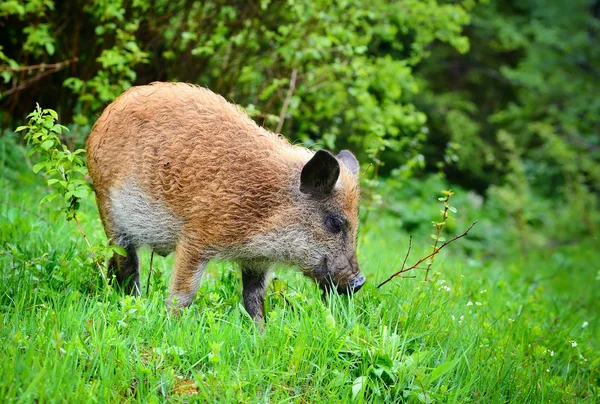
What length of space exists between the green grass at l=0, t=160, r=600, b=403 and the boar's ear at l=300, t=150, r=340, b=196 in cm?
63

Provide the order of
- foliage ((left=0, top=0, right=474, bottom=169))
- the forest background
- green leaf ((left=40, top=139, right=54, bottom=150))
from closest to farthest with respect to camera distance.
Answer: green leaf ((left=40, top=139, right=54, bottom=150)) → the forest background → foliage ((left=0, top=0, right=474, bottom=169))

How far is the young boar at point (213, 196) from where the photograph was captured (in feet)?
14.5

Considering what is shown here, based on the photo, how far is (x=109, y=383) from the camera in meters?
3.36

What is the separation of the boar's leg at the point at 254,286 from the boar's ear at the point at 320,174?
2.05 ft

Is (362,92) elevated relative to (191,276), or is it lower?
elevated

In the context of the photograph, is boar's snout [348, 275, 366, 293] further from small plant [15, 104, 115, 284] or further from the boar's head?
small plant [15, 104, 115, 284]

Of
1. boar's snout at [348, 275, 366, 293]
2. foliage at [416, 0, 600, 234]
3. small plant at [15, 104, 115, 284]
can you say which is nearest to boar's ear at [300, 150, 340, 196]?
boar's snout at [348, 275, 366, 293]

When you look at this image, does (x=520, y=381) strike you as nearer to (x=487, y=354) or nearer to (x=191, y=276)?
(x=487, y=354)

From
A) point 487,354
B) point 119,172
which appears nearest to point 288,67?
point 119,172

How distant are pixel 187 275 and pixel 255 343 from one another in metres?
0.75

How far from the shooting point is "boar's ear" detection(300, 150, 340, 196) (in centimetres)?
438

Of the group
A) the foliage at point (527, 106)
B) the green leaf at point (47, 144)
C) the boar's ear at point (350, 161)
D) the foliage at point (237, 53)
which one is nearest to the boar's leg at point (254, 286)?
the boar's ear at point (350, 161)

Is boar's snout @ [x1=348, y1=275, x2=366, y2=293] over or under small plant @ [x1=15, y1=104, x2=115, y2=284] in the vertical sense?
under

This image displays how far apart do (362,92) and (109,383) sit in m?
5.35
